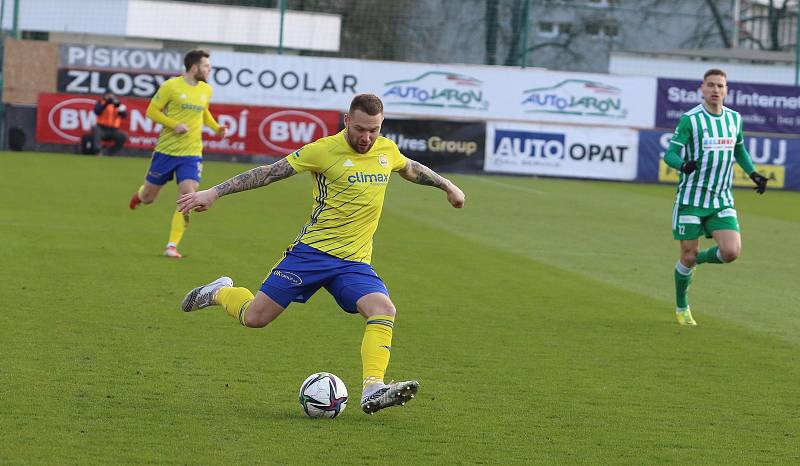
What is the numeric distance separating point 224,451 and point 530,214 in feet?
54.8

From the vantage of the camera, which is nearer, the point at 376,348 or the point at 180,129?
the point at 376,348

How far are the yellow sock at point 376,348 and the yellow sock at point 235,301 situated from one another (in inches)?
37.7

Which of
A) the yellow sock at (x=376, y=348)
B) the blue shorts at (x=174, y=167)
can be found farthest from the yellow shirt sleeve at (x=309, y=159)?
the blue shorts at (x=174, y=167)

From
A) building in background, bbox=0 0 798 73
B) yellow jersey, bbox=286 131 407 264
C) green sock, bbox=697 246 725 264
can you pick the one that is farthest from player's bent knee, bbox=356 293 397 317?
building in background, bbox=0 0 798 73

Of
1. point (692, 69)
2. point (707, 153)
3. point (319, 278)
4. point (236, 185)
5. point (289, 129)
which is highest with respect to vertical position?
point (692, 69)

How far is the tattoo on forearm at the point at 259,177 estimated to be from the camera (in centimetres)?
723

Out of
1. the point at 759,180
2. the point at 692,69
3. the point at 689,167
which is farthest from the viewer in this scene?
the point at 692,69

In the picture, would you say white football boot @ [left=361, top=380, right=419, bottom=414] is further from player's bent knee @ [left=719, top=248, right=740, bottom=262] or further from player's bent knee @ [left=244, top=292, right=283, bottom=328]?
player's bent knee @ [left=719, top=248, right=740, bottom=262]

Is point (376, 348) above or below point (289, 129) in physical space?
below

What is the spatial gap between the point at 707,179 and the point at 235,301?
4.89 m

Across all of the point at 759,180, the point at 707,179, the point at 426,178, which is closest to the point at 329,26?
the point at 759,180

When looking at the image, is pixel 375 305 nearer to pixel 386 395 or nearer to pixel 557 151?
pixel 386 395

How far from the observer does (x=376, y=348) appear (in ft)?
23.2

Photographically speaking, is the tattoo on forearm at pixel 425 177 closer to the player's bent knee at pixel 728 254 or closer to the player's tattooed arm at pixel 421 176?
the player's tattooed arm at pixel 421 176
